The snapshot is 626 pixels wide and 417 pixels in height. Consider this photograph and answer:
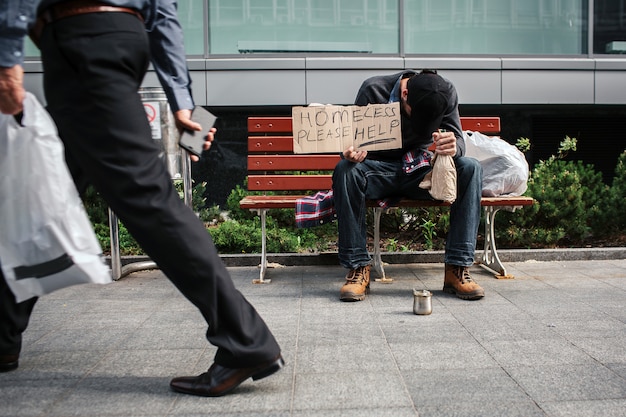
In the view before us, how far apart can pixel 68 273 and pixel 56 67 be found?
74cm

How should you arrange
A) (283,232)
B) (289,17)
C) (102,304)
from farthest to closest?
(289,17)
(283,232)
(102,304)

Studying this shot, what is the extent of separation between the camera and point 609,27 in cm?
1039

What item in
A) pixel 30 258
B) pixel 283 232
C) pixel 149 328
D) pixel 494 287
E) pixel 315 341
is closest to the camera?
pixel 30 258

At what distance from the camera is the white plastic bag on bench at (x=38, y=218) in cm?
231

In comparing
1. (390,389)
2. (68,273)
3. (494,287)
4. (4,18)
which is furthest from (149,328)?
(494,287)

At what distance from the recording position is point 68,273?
7.65 feet

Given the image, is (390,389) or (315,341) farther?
(315,341)

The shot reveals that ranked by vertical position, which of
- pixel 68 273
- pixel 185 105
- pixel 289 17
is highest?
pixel 289 17

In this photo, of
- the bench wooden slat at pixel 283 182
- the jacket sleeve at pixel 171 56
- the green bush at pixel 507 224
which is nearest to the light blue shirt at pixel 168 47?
the jacket sleeve at pixel 171 56

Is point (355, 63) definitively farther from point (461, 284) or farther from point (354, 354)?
point (354, 354)

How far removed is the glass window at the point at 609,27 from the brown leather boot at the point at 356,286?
7.90 m

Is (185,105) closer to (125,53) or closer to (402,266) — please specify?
(125,53)

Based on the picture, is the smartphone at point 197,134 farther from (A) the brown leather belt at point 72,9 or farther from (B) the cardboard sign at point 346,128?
(B) the cardboard sign at point 346,128

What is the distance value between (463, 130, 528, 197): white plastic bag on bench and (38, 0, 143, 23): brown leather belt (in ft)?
10.9
